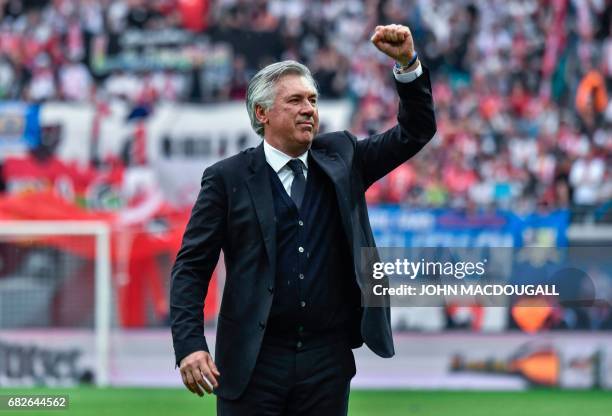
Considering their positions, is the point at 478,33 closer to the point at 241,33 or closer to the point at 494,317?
the point at 241,33

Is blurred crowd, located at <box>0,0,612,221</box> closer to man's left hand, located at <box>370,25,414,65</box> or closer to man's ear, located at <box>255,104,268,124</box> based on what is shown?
man's ear, located at <box>255,104,268,124</box>

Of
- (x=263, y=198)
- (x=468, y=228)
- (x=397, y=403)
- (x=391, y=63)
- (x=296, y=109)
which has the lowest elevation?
(x=397, y=403)

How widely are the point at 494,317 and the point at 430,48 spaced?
31.2 ft

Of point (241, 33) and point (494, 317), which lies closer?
point (494, 317)

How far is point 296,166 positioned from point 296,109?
0.85ft

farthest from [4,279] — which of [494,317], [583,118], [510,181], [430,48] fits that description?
[430,48]

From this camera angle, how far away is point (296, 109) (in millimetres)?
5199

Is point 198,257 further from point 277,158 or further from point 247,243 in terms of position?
point 277,158

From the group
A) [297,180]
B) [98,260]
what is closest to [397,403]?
[98,260]

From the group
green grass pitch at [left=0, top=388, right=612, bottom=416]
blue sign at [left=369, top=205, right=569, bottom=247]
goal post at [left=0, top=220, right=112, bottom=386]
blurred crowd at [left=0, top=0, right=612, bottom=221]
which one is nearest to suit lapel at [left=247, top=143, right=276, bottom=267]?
green grass pitch at [left=0, top=388, right=612, bottom=416]

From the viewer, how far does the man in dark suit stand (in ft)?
17.0

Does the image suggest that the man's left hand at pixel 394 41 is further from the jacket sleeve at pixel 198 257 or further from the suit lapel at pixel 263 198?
the jacket sleeve at pixel 198 257

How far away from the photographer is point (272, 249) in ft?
17.0

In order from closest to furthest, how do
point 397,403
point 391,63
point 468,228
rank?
1. point 397,403
2. point 468,228
3. point 391,63
